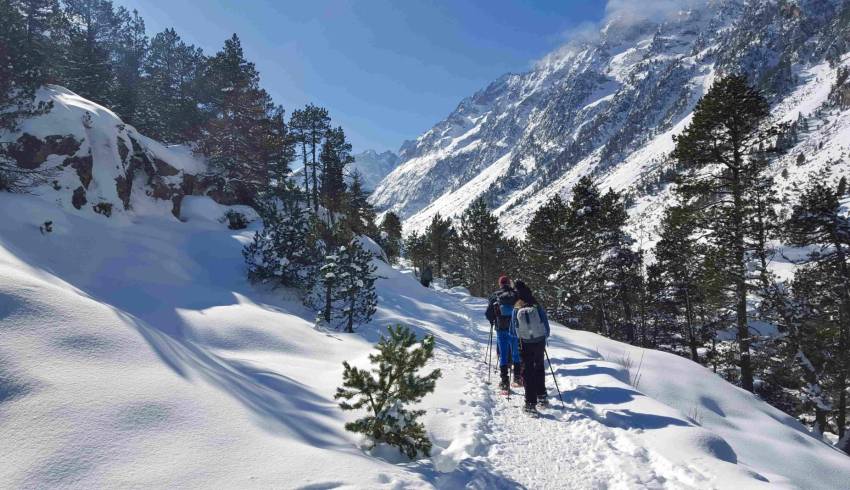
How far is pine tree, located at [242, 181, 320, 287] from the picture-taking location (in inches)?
618

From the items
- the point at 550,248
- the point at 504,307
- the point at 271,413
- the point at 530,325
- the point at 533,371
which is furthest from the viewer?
the point at 550,248

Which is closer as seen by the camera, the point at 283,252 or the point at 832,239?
the point at 832,239

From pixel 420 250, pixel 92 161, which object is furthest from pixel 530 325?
pixel 420 250

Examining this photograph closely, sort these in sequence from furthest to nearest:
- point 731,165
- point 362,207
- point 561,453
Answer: point 362,207 → point 731,165 → point 561,453

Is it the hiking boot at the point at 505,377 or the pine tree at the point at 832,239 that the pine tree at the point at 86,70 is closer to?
the hiking boot at the point at 505,377

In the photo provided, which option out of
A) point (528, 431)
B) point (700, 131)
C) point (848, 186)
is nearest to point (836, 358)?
point (700, 131)

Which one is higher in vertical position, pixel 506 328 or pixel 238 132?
pixel 238 132

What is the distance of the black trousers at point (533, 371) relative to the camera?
291 inches

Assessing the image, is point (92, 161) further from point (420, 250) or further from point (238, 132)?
point (420, 250)

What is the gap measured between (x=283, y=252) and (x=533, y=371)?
11597 millimetres

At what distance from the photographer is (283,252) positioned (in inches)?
627

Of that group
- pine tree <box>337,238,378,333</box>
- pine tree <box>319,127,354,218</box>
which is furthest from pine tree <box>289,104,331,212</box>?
pine tree <box>337,238,378,333</box>

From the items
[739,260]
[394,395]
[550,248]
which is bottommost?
[394,395]

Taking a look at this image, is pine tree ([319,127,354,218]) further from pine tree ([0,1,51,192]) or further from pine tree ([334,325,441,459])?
pine tree ([334,325,441,459])
